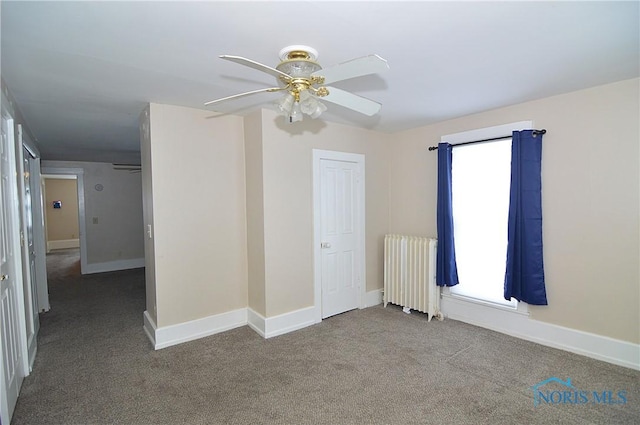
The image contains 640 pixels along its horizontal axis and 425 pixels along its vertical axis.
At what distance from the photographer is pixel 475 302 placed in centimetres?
356

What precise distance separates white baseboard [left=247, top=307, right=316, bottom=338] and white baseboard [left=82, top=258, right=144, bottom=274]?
4.75 meters

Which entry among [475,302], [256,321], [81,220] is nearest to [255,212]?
[256,321]

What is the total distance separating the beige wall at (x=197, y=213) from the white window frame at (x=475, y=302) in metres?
2.43

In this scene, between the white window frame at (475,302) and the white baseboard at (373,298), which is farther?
the white baseboard at (373,298)

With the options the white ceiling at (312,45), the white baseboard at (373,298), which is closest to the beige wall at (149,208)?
the white ceiling at (312,45)

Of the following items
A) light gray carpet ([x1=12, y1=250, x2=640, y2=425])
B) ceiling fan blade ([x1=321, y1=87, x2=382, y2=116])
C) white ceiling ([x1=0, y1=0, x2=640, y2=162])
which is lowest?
light gray carpet ([x1=12, y1=250, x2=640, y2=425])

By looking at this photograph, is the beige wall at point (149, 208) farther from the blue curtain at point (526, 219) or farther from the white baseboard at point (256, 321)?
the blue curtain at point (526, 219)

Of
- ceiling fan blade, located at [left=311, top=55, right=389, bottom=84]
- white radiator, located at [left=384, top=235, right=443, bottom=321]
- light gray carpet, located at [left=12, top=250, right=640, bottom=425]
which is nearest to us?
ceiling fan blade, located at [left=311, top=55, right=389, bottom=84]

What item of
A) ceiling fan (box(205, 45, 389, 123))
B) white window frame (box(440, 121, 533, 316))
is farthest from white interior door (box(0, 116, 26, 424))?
white window frame (box(440, 121, 533, 316))

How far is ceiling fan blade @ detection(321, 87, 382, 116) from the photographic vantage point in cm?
201

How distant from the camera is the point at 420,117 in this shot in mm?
3621

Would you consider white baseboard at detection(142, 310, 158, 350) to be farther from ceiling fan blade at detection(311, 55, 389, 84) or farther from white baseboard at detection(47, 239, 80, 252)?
white baseboard at detection(47, 239, 80, 252)

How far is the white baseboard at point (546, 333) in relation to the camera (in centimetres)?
264

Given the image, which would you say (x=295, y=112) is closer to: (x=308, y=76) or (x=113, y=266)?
(x=308, y=76)
